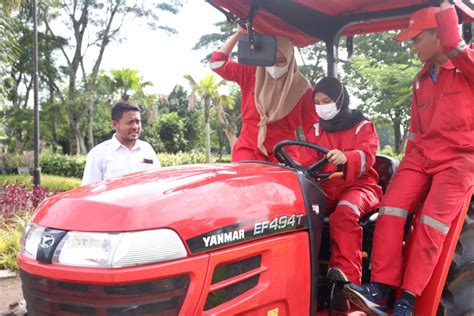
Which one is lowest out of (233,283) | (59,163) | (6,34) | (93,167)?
(59,163)

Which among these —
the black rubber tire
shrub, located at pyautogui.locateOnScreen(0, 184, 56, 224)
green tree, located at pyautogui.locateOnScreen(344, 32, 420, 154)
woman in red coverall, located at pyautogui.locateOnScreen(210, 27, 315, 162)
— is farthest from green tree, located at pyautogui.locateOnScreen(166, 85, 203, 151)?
the black rubber tire

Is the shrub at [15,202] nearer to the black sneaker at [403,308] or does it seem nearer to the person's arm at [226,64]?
the person's arm at [226,64]

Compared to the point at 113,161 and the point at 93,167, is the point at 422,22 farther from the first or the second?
the point at 93,167

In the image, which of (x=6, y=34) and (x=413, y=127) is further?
(x=6, y=34)

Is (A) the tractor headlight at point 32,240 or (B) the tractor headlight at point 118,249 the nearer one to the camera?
(B) the tractor headlight at point 118,249

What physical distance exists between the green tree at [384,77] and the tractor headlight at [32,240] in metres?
11.5

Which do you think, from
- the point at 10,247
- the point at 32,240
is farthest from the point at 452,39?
the point at 10,247

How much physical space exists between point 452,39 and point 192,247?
1.75m

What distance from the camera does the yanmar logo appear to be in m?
1.99

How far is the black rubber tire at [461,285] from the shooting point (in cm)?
284

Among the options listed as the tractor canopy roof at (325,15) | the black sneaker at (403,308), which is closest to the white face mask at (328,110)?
the tractor canopy roof at (325,15)

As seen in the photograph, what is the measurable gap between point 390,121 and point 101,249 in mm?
17304

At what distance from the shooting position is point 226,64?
13.4 ft

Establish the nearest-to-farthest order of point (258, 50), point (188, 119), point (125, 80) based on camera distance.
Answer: point (258, 50), point (125, 80), point (188, 119)
